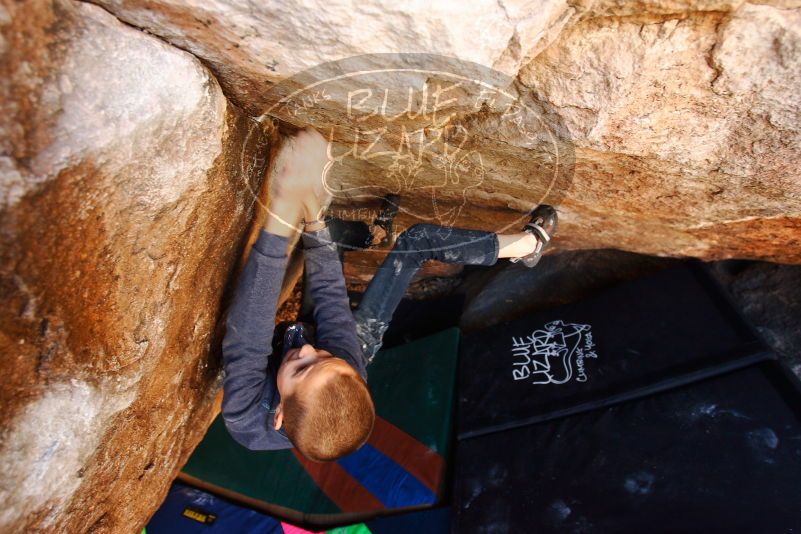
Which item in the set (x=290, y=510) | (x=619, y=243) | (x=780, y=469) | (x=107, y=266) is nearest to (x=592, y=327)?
(x=619, y=243)

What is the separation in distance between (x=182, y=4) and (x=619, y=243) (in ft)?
4.79

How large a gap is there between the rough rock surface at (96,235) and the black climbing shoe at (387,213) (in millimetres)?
499

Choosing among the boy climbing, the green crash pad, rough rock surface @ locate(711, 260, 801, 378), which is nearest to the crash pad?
the green crash pad

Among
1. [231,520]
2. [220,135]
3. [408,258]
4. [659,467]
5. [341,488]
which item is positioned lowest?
[231,520]

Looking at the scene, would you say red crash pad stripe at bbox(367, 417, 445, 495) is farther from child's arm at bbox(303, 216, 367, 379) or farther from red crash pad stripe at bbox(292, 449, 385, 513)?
child's arm at bbox(303, 216, 367, 379)

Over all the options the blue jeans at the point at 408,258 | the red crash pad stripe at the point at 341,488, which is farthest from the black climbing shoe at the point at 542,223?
the red crash pad stripe at the point at 341,488

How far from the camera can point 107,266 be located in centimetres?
83

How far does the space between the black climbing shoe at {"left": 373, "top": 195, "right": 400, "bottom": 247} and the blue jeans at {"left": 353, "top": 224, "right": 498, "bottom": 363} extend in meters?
0.11

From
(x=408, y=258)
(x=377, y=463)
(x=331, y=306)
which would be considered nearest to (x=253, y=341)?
(x=331, y=306)

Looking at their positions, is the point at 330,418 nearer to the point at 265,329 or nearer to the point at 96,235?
the point at 265,329

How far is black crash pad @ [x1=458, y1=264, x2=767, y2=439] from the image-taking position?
153 cm

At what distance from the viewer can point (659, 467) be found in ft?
4.40

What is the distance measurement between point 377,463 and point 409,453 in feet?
0.38

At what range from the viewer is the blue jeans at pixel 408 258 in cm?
147
